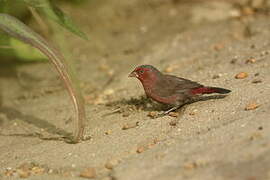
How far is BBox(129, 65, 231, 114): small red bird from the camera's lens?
4.71 m

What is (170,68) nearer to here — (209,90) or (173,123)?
(209,90)

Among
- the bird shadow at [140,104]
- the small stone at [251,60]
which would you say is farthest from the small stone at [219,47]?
the bird shadow at [140,104]

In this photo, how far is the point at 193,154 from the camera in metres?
3.65

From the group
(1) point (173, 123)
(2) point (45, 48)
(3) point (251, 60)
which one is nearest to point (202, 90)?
(1) point (173, 123)

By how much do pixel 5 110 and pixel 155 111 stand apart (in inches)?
75.2

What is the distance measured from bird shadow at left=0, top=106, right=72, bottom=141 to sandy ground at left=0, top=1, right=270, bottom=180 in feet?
0.05

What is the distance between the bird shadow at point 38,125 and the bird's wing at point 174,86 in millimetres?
902

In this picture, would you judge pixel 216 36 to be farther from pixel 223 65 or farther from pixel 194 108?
pixel 194 108

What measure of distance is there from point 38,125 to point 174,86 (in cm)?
142

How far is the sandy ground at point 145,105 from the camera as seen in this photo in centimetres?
366

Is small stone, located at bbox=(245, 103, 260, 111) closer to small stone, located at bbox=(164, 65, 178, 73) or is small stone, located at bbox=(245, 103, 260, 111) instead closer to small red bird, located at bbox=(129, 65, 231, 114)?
small red bird, located at bbox=(129, 65, 231, 114)

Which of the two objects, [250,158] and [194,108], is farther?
[194,108]

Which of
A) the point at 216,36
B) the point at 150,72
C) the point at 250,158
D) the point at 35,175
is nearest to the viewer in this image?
the point at 250,158

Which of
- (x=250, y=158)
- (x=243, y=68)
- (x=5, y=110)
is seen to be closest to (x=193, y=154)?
(x=250, y=158)
